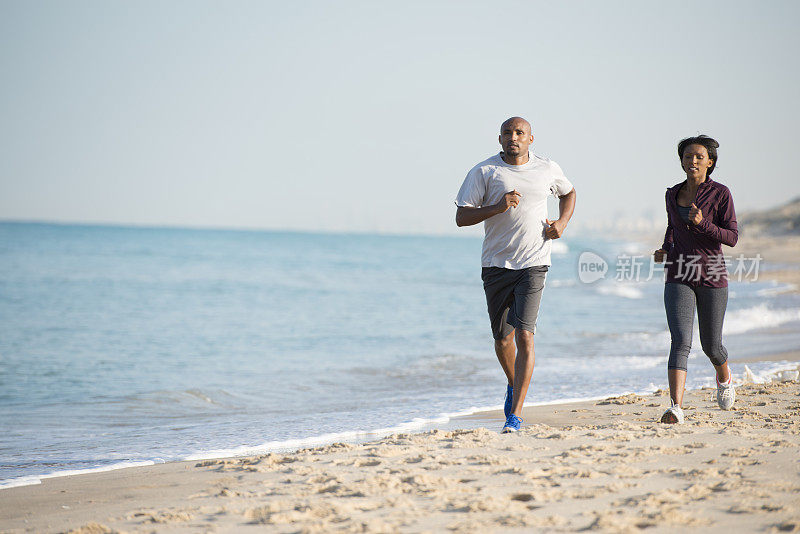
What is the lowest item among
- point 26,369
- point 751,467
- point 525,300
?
point 26,369

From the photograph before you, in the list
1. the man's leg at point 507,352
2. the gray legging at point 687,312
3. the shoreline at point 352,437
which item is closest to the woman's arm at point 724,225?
the gray legging at point 687,312

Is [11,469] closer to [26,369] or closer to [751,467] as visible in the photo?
[751,467]

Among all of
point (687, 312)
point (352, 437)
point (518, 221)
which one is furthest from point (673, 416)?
point (352, 437)

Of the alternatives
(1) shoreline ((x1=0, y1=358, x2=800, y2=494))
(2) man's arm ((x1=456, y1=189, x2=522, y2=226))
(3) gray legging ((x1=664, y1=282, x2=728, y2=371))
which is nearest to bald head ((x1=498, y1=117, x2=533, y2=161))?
(2) man's arm ((x1=456, y1=189, x2=522, y2=226))

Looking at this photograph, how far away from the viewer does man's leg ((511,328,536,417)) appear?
4719mm

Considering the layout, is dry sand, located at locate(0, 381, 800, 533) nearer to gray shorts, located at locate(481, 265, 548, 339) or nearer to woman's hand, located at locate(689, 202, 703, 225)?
gray shorts, located at locate(481, 265, 548, 339)

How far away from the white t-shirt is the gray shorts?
0.06 metres

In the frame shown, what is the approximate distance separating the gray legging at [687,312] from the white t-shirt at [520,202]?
0.85 metres

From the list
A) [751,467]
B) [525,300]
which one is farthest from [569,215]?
[751,467]

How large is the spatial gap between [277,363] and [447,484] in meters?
7.59

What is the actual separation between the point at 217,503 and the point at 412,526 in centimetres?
106

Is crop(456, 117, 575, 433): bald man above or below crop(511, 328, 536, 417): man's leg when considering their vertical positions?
above

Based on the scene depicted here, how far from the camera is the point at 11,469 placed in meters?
5.07

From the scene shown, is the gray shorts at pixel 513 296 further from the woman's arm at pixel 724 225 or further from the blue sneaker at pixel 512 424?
the woman's arm at pixel 724 225
